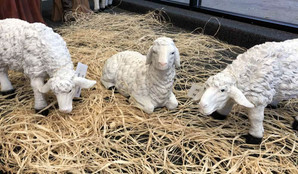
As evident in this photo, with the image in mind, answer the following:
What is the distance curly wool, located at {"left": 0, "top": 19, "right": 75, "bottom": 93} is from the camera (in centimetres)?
142

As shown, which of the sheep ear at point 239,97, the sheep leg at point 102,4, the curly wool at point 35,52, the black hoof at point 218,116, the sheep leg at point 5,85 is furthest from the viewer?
the sheep leg at point 102,4

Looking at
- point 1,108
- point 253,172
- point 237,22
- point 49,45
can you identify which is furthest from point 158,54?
point 237,22

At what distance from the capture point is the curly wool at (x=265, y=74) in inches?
48.2

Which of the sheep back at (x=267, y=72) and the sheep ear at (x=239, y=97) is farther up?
the sheep back at (x=267, y=72)

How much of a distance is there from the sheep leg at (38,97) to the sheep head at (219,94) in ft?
3.05

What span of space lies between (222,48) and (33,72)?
186 centimetres

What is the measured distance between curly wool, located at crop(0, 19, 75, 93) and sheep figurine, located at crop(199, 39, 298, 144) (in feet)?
2.48

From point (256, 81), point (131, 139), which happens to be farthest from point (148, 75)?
point (256, 81)

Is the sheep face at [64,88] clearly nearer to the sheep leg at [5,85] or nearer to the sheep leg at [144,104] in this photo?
the sheep leg at [144,104]

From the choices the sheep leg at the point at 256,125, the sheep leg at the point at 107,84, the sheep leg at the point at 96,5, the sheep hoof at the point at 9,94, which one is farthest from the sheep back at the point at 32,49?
the sheep leg at the point at 96,5

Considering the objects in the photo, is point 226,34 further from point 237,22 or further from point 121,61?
point 121,61

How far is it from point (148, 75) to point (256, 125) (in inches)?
25.7

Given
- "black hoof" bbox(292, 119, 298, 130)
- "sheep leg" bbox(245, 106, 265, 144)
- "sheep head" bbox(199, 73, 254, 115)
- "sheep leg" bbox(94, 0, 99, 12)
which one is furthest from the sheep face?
"sheep leg" bbox(94, 0, 99, 12)

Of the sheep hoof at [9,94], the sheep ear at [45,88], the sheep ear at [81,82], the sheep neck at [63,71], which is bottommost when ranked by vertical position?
the sheep hoof at [9,94]
